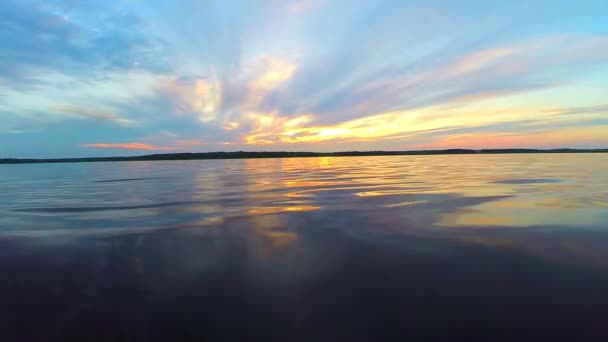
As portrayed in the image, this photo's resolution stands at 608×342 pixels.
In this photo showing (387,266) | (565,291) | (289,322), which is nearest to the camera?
(289,322)

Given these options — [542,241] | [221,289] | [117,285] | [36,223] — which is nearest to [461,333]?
[221,289]

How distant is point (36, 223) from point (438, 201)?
1422cm

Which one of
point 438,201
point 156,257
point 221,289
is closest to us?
point 221,289

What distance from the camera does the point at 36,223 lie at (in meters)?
9.21

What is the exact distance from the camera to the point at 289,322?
3.86m

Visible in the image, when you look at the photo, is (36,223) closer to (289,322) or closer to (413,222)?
(289,322)

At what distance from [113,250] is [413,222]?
7816 mm

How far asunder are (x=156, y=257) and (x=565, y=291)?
7.29 m

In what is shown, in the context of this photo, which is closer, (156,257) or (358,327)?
(358,327)

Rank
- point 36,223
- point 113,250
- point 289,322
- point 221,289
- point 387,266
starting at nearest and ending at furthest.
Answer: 1. point 289,322
2. point 221,289
3. point 387,266
4. point 113,250
5. point 36,223

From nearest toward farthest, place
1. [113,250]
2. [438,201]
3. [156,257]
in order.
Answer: [156,257] < [113,250] < [438,201]

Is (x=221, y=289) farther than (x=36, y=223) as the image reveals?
No

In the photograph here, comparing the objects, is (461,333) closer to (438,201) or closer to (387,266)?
(387,266)

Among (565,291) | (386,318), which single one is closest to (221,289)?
(386,318)
